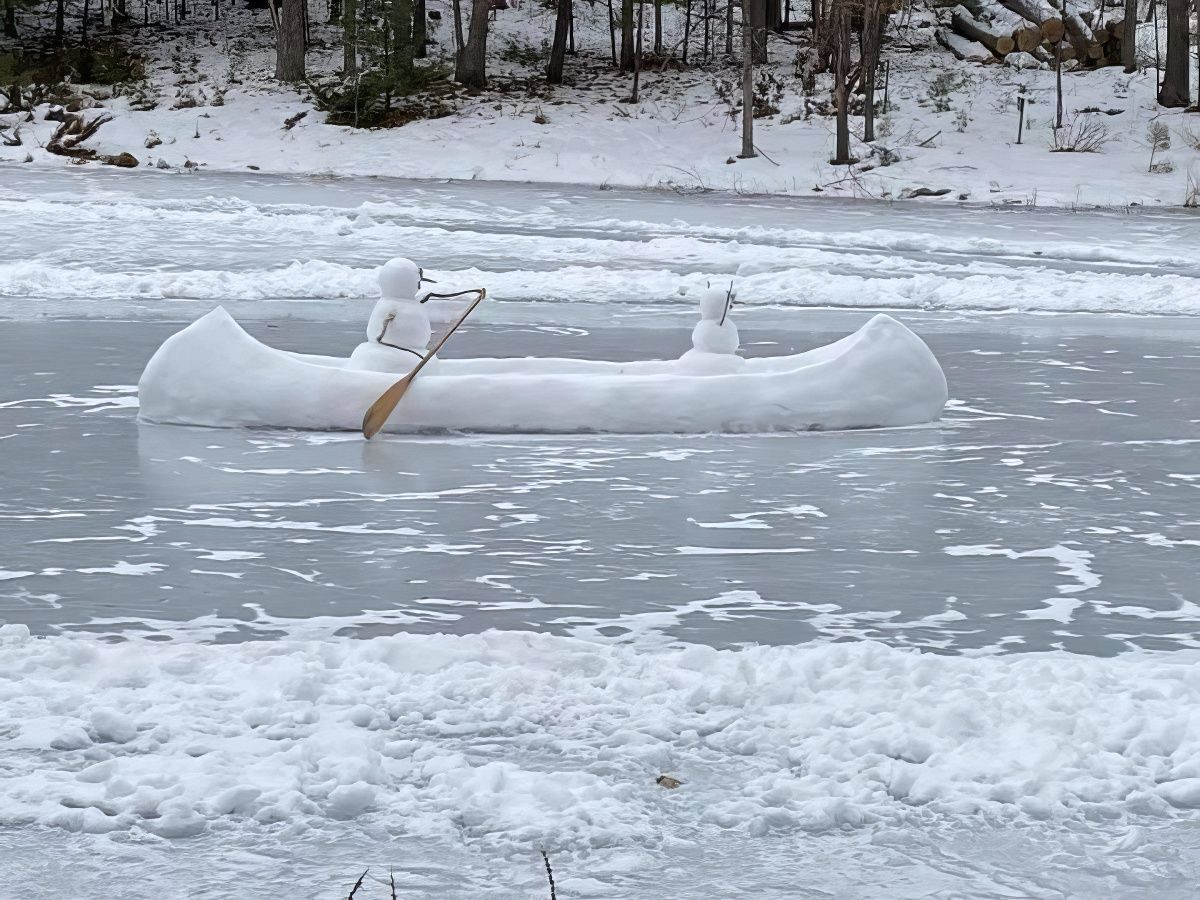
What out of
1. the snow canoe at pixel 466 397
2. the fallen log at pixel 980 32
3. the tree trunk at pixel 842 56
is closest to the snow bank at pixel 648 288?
the snow canoe at pixel 466 397

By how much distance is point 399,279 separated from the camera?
8930 millimetres

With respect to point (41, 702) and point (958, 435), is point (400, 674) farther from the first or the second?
point (958, 435)

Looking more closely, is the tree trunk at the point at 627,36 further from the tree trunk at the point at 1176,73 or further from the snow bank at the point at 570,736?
the snow bank at the point at 570,736

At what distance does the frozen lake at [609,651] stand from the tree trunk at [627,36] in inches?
1085

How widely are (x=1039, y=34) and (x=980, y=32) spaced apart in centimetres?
189

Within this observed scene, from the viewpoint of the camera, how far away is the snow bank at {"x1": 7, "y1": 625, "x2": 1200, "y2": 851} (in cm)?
394

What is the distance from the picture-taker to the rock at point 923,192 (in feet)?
98.3

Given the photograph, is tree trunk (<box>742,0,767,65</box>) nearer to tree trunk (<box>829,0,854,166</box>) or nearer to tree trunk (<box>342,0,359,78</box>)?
tree trunk (<box>829,0,854,166</box>)

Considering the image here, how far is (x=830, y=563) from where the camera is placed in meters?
6.24

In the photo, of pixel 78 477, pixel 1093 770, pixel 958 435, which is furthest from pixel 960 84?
pixel 1093 770

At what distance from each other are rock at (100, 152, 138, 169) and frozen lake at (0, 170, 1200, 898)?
23.2 m

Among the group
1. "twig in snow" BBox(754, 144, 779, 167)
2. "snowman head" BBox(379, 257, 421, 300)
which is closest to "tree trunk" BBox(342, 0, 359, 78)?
"twig in snow" BBox(754, 144, 779, 167)

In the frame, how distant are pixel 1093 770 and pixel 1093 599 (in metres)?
1.68

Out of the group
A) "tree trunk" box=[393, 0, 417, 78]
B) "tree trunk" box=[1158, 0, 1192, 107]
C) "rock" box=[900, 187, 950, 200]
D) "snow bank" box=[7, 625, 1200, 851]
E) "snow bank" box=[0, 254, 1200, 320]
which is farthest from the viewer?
"tree trunk" box=[393, 0, 417, 78]
